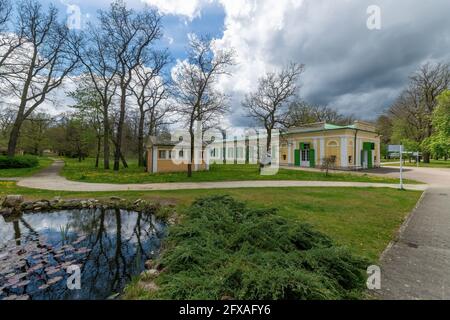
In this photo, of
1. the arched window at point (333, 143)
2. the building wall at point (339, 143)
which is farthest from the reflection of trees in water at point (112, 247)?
the arched window at point (333, 143)

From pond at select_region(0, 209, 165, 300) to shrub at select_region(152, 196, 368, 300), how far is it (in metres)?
1.01

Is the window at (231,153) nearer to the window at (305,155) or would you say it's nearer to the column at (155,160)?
the window at (305,155)

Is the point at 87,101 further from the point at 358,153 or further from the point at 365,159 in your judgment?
the point at 365,159

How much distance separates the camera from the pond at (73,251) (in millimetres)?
3133

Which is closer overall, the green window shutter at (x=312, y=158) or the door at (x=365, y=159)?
the door at (x=365, y=159)

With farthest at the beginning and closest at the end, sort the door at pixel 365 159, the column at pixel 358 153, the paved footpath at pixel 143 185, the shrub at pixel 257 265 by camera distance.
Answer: the door at pixel 365 159 < the column at pixel 358 153 < the paved footpath at pixel 143 185 < the shrub at pixel 257 265

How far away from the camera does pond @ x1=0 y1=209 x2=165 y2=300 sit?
3133 millimetres

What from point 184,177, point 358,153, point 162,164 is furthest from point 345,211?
point 358,153

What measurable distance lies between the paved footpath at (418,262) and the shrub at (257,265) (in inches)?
18.0

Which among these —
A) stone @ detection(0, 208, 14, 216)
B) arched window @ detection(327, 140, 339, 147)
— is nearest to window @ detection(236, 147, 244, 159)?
arched window @ detection(327, 140, 339, 147)

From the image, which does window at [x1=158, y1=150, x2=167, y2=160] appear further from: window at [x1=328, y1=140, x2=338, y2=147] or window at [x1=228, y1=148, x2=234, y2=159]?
window at [x1=228, y1=148, x2=234, y2=159]

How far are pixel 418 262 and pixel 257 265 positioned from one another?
9.46ft

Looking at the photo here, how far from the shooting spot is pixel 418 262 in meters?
3.49
